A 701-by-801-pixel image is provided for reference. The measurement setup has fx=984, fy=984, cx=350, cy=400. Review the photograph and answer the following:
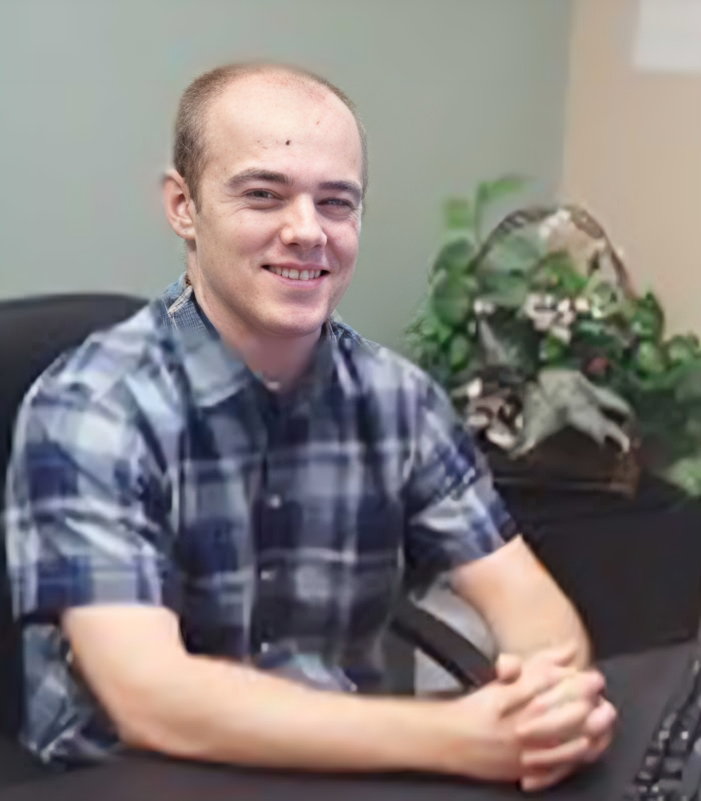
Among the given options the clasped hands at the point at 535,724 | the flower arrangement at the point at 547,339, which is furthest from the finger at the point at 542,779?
the flower arrangement at the point at 547,339

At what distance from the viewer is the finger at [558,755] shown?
2.19 feet

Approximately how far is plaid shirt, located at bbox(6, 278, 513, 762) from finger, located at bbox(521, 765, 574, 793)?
135mm

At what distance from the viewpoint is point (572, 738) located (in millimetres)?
684

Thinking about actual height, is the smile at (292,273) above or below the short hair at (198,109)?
below

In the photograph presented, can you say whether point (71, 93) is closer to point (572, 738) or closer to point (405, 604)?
point (405, 604)

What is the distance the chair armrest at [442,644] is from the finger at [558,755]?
0.21 ft

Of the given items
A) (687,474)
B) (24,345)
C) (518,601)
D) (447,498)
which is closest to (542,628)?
(518,601)

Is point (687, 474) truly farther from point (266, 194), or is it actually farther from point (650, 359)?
point (266, 194)

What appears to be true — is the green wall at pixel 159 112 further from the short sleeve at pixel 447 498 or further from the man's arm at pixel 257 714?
the man's arm at pixel 257 714

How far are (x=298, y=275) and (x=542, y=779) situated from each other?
38cm

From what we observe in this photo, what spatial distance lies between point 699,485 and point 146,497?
0.53 meters

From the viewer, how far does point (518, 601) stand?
780mm

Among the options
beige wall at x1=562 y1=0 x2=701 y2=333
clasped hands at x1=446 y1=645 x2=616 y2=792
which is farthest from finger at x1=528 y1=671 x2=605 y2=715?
beige wall at x1=562 y1=0 x2=701 y2=333

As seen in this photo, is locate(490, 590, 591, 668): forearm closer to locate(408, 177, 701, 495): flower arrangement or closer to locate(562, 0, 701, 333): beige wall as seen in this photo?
locate(408, 177, 701, 495): flower arrangement
